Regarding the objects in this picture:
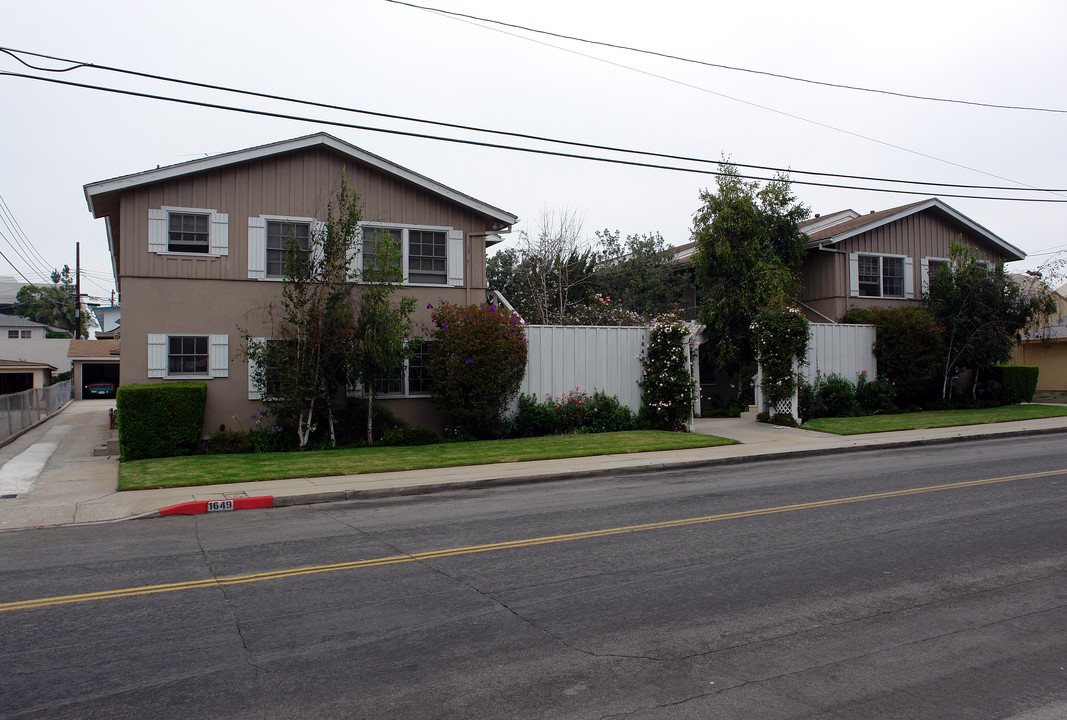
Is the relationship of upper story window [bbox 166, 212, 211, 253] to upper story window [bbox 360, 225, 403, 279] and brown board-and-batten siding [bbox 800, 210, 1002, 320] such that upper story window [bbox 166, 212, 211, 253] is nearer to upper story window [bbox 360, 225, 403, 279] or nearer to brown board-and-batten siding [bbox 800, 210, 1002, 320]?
upper story window [bbox 360, 225, 403, 279]

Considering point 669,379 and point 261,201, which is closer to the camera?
point 261,201

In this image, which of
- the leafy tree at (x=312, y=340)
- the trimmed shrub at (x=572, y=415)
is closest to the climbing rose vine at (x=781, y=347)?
the trimmed shrub at (x=572, y=415)

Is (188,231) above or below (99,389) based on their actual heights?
above

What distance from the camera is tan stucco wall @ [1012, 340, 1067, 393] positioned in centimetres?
3172

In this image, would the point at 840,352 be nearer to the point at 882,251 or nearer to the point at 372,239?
the point at 882,251

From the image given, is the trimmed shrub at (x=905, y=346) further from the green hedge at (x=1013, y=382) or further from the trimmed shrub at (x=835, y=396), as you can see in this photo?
the green hedge at (x=1013, y=382)

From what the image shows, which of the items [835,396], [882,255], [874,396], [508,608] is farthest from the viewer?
[882,255]

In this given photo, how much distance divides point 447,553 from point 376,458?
7644mm

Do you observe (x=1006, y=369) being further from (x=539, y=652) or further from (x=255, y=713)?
(x=255, y=713)

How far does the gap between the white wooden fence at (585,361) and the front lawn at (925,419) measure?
16.3 feet

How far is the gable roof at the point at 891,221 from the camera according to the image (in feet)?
81.8

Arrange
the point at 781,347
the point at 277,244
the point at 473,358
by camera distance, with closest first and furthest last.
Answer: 1. the point at 473,358
2. the point at 277,244
3. the point at 781,347

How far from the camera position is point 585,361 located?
19359 millimetres

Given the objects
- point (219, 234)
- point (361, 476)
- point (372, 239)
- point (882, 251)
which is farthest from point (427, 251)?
point (882, 251)
